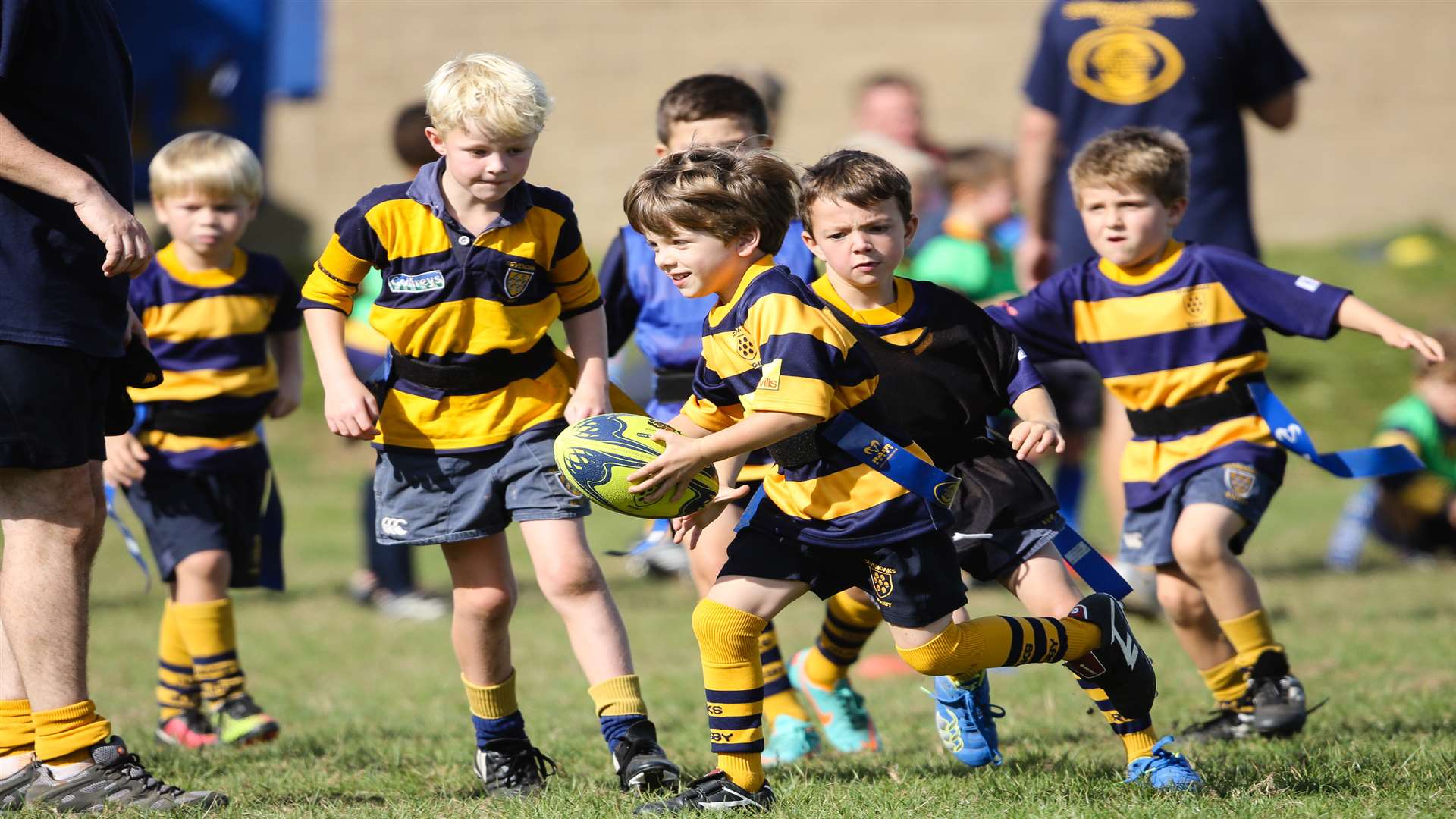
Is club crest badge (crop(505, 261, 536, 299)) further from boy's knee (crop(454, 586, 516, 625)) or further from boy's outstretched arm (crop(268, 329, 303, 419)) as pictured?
boy's outstretched arm (crop(268, 329, 303, 419))

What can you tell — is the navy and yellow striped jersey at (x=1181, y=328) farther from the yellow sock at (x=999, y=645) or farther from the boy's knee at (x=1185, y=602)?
the yellow sock at (x=999, y=645)

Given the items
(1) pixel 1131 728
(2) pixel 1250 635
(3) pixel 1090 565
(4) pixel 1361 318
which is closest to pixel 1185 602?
(2) pixel 1250 635

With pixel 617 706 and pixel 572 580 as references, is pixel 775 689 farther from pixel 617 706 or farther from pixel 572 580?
pixel 572 580

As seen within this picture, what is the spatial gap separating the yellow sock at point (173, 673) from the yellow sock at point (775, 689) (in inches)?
85.6

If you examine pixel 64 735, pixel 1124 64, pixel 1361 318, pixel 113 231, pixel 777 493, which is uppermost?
pixel 1124 64

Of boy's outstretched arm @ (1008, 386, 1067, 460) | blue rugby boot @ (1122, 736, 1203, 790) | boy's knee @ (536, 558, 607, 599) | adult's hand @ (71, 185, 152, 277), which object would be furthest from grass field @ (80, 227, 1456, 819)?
adult's hand @ (71, 185, 152, 277)

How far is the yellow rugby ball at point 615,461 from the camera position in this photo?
3621 millimetres

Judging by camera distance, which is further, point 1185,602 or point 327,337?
point 1185,602

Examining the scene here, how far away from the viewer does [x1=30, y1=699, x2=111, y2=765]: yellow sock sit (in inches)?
153

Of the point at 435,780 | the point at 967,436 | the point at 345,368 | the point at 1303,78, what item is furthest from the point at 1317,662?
the point at 345,368

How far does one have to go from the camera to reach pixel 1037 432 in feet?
12.2

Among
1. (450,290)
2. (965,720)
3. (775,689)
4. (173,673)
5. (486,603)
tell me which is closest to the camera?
(450,290)

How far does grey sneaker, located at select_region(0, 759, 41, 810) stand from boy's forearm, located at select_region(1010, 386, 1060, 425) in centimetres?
267

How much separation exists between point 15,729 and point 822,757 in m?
2.32
